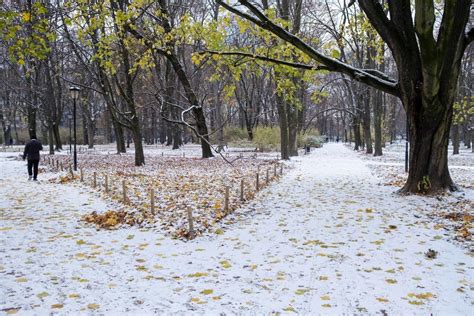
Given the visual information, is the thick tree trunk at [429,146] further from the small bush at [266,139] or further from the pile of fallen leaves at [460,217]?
the small bush at [266,139]

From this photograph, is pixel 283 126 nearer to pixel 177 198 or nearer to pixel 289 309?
Result: pixel 177 198

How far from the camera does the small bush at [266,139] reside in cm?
3262

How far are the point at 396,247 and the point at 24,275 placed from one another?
5457 millimetres

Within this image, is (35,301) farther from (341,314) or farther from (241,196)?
(241,196)

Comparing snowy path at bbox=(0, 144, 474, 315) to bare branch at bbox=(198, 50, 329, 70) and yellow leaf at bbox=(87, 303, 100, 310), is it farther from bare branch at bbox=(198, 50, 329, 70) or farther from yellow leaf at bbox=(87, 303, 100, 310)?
bare branch at bbox=(198, 50, 329, 70)

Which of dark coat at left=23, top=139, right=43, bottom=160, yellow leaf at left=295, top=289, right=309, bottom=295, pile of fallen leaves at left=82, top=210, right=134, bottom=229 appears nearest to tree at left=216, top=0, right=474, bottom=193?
pile of fallen leaves at left=82, top=210, right=134, bottom=229

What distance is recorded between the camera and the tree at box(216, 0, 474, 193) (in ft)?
29.2

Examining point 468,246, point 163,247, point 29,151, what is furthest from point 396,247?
point 29,151

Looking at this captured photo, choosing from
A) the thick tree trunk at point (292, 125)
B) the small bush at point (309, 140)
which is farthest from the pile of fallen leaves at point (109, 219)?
the small bush at point (309, 140)

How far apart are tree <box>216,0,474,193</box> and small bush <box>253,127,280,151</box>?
22324 mm

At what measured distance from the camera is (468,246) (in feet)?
19.2

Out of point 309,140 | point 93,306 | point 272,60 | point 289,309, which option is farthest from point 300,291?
point 309,140

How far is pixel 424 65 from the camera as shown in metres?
9.10

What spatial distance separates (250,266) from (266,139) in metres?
27.7
